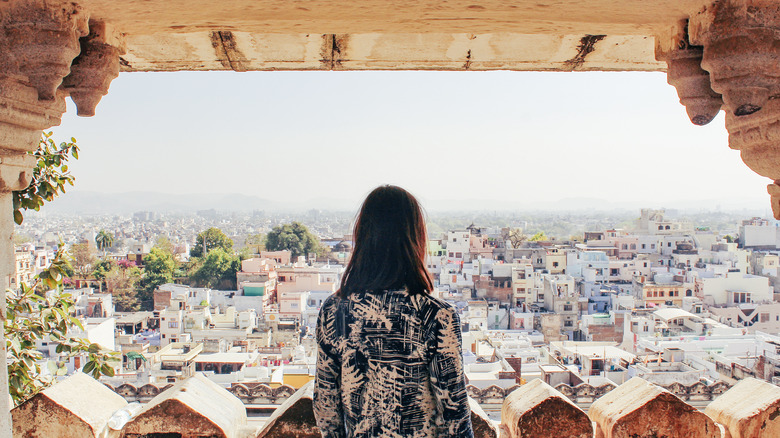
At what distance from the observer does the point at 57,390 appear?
1209mm

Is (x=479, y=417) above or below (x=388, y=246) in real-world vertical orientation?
below

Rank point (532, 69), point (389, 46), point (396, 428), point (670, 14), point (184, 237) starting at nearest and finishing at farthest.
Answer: point (396, 428), point (670, 14), point (389, 46), point (532, 69), point (184, 237)

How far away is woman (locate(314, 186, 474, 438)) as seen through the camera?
3.07 feet

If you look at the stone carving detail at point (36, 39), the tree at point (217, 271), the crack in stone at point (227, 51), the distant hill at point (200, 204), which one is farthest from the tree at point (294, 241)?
the distant hill at point (200, 204)

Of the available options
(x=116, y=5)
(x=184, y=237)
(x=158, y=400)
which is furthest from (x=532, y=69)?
(x=184, y=237)

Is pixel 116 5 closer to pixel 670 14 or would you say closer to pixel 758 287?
pixel 670 14

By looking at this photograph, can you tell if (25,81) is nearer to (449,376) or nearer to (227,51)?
(227,51)

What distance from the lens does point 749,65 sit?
114 cm

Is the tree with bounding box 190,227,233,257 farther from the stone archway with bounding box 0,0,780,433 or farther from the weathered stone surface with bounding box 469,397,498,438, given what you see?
the weathered stone surface with bounding box 469,397,498,438

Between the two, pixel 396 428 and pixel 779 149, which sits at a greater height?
pixel 779 149

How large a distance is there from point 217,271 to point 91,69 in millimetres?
35611

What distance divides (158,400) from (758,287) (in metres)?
32.0

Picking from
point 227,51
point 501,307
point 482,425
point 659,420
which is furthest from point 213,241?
Result: point 659,420

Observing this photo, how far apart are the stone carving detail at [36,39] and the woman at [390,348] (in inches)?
28.5
